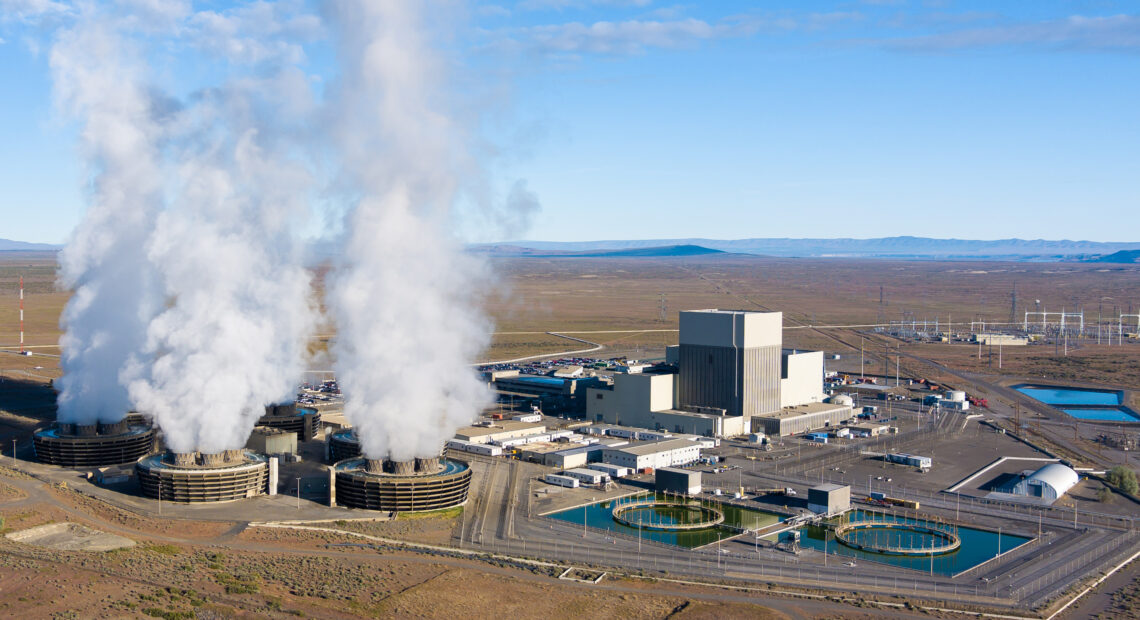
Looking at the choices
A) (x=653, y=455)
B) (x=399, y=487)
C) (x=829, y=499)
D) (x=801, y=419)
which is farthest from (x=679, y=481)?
(x=801, y=419)

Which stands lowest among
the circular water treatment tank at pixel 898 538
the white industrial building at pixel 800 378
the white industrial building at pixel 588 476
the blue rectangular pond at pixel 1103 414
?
the circular water treatment tank at pixel 898 538

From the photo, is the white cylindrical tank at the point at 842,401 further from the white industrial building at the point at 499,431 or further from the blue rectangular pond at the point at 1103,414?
the white industrial building at the point at 499,431

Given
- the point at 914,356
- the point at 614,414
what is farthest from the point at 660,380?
the point at 914,356

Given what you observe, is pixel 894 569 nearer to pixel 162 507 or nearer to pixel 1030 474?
pixel 1030 474

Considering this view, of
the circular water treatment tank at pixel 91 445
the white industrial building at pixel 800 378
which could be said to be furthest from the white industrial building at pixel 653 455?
the circular water treatment tank at pixel 91 445

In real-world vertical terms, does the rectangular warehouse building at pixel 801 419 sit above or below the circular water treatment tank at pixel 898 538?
above

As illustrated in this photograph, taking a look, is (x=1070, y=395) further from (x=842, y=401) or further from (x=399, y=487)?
(x=399, y=487)
